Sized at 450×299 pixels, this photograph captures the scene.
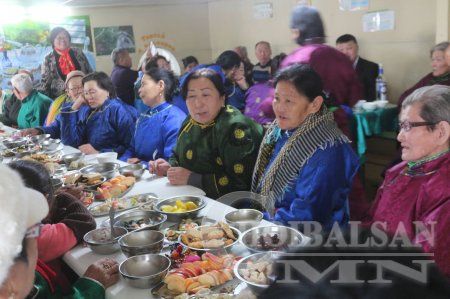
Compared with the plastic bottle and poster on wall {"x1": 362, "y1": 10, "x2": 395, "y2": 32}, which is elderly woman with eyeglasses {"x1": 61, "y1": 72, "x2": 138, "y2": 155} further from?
poster on wall {"x1": 362, "y1": 10, "x2": 395, "y2": 32}

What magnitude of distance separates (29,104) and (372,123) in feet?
14.2

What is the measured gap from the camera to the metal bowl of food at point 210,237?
1.55m

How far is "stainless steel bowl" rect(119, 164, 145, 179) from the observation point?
2691 mm

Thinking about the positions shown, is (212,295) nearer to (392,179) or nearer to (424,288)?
(424,288)

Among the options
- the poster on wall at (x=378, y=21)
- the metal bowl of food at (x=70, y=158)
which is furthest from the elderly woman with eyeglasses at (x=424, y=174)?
the poster on wall at (x=378, y=21)

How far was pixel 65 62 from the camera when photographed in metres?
7.09

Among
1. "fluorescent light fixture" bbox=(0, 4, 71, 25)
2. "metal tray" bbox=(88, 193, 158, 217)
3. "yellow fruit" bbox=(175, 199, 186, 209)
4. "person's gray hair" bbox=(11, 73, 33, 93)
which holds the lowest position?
"metal tray" bbox=(88, 193, 158, 217)

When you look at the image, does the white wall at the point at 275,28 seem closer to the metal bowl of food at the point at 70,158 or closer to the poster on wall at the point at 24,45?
the poster on wall at the point at 24,45

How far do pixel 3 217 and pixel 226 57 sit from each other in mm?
3748

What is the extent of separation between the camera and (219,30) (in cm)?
939

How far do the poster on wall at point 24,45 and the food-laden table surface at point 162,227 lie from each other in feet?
20.1

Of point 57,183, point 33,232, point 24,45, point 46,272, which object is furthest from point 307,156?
point 24,45

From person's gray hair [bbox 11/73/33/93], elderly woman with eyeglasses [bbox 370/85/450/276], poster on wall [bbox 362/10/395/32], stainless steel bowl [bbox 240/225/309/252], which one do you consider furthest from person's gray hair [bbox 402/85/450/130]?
person's gray hair [bbox 11/73/33/93]

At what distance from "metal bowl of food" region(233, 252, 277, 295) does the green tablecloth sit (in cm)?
344
